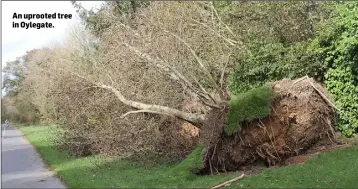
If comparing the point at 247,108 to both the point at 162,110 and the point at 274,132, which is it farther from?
the point at 162,110

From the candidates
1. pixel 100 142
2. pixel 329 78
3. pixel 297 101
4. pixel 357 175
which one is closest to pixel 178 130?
pixel 100 142

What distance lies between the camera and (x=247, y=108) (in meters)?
11.8

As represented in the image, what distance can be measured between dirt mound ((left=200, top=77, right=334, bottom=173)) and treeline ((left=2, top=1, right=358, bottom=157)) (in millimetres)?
933

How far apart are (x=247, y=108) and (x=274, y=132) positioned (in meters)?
1.18

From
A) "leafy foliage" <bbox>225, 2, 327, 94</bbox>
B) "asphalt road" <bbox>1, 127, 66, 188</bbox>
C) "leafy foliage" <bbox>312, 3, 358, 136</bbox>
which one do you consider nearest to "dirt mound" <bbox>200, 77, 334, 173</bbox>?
"leafy foliage" <bbox>312, 3, 358, 136</bbox>

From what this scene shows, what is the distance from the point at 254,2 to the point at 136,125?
24.0ft

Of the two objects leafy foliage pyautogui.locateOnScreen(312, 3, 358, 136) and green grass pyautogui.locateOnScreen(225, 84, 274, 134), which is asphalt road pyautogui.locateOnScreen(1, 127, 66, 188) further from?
leafy foliage pyautogui.locateOnScreen(312, 3, 358, 136)

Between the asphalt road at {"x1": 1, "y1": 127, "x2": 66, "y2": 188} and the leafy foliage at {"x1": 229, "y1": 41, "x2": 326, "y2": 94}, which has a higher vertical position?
the leafy foliage at {"x1": 229, "y1": 41, "x2": 326, "y2": 94}

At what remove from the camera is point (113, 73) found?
14703 mm

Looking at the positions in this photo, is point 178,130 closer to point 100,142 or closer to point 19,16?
point 100,142

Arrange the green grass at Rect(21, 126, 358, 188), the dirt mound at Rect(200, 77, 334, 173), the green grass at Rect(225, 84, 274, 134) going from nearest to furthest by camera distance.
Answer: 1. the green grass at Rect(21, 126, 358, 188)
2. the green grass at Rect(225, 84, 274, 134)
3. the dirt mound at Rect(200, 77, 334, 173)

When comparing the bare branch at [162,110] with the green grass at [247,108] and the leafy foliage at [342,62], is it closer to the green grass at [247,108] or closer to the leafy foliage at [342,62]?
the green grass at [247,108]

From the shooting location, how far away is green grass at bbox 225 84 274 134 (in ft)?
38.6

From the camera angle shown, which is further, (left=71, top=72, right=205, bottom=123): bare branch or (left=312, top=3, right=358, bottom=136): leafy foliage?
(left=71, top=72, right=205, bottom=123): bare branch
